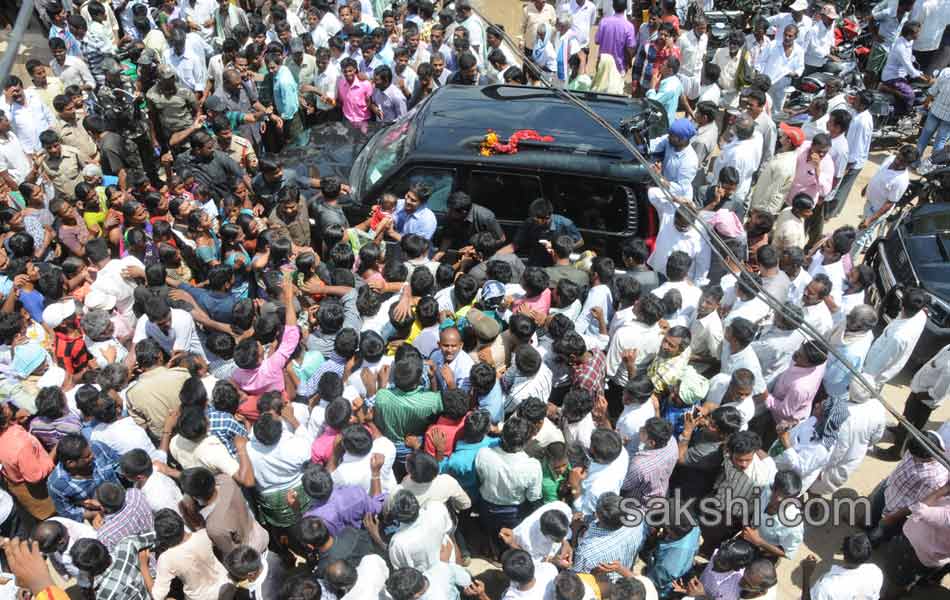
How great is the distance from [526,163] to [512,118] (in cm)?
67

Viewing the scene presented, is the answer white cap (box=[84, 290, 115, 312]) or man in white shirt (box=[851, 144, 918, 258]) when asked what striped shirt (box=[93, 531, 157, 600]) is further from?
man in white shirt (box=[851, 144, 918, 258])

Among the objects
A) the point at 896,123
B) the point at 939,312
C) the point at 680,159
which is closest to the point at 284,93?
the point at 680,159

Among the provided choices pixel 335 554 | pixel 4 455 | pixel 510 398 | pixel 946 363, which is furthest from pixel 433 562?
pixel 946 363

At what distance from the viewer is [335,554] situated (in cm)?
432

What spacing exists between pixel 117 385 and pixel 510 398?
257 cm

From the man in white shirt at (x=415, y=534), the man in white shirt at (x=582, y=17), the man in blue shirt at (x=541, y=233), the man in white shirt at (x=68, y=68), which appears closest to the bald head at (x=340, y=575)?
the man in white shirt at (x=415, y=534)

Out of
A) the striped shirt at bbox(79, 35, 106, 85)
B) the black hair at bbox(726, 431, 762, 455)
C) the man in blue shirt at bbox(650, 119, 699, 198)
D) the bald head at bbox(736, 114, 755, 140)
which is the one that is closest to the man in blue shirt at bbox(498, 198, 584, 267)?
the man in blue shirt at bbox(650, 119, 699, 198)

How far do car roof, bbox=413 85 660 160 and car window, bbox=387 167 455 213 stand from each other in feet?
0.50

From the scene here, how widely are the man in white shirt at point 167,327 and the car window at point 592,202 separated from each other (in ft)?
10.2

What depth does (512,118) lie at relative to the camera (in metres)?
7.04

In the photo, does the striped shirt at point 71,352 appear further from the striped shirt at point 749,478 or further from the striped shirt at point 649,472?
the striped shirt at point 749,478

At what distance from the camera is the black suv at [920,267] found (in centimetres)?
652

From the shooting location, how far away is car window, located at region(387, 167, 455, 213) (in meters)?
6.83

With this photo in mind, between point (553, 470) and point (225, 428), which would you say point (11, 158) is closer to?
point (225, 428)
